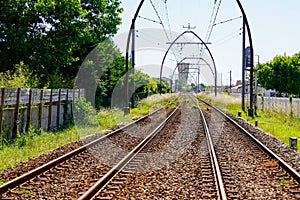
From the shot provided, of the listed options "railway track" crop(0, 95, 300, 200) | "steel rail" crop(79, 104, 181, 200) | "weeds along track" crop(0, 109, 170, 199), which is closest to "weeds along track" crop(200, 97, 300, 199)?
"railway track" crop(0, 95, 300, 200)

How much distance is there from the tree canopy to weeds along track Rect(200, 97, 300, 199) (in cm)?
5976

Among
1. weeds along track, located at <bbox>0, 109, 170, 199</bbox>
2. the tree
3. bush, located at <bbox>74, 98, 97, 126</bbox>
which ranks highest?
the tree

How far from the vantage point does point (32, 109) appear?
53.3 feet

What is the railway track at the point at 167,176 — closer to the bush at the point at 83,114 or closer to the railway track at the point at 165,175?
the railway track at the point at 165,175

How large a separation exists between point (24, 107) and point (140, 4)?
15.7 m

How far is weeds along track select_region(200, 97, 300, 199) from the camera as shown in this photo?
7516 mm

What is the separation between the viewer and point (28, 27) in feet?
79.0

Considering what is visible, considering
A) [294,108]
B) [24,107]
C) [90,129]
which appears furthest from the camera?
[294,108]

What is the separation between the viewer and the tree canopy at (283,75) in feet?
232

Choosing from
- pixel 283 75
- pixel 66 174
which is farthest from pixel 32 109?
pixel 283 75

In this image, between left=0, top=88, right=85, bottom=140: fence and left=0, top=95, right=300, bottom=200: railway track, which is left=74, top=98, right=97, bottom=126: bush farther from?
left=0, top=95, right=300, bottom=200: railway track

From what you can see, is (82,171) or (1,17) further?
(1,17)

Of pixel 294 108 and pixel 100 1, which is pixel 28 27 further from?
pixel 294 108

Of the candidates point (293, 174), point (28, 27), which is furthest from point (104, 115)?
point (293, 174)
